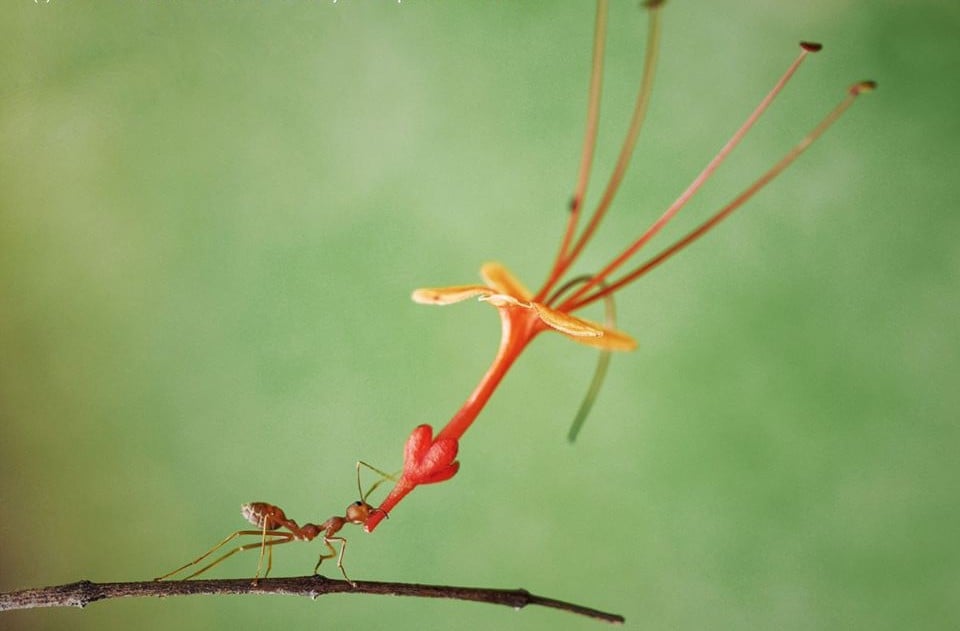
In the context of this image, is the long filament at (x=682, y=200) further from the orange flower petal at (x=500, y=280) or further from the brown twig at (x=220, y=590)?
the brown twig at (x=220, y=590)

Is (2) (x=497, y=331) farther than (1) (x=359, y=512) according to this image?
Yes

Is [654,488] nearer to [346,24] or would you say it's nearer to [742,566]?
[742,566]

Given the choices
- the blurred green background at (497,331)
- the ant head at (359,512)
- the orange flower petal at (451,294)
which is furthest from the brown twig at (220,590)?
the blurred green background at (497,331)

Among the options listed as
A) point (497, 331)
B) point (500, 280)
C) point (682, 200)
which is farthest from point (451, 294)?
point (497, 331)

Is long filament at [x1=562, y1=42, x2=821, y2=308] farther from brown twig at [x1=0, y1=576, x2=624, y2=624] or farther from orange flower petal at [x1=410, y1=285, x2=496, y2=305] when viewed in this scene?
brown twig at [x1=0, y1=576, x2=624, y2=624]

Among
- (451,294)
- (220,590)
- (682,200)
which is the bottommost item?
(220,590)

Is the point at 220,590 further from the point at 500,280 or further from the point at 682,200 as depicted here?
the point at 682,200

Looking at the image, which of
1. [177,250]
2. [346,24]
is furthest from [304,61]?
[177,250]

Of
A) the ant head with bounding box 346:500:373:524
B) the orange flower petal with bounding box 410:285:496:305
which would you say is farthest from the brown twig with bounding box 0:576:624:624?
the orange flower petal with bounding box 410:285:496:305
